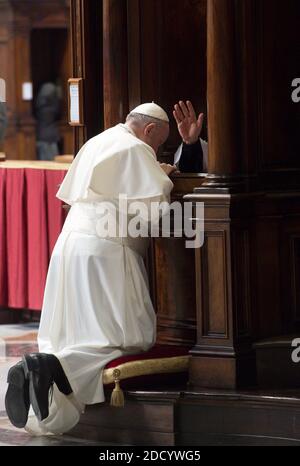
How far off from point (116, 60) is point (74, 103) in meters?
0.72

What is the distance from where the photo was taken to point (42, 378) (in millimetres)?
7012

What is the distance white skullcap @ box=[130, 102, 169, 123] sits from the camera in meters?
7.54

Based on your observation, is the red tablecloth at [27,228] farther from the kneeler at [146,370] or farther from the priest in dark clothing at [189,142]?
the kneeler at [146,370]

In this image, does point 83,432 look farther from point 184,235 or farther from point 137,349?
point 184,235

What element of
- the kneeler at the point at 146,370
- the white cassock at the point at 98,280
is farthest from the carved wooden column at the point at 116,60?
the kneeler at the point at 146,370

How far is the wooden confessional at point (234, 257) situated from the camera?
7082 mm

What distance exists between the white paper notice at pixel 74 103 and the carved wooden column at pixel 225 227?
1681mm

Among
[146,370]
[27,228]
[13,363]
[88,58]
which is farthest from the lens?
[27,228]

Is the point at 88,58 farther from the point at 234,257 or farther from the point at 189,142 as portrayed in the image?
the point at 234,257

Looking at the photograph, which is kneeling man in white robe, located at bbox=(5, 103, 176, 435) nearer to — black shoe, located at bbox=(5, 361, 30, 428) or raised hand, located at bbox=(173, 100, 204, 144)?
black shoe, located at bbox=(5, 361, 30, 428)

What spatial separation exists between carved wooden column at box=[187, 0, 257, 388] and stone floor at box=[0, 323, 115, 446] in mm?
817

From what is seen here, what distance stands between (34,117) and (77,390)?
15235mm

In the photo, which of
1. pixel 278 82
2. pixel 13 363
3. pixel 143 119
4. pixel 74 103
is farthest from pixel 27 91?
pixel 278 82
